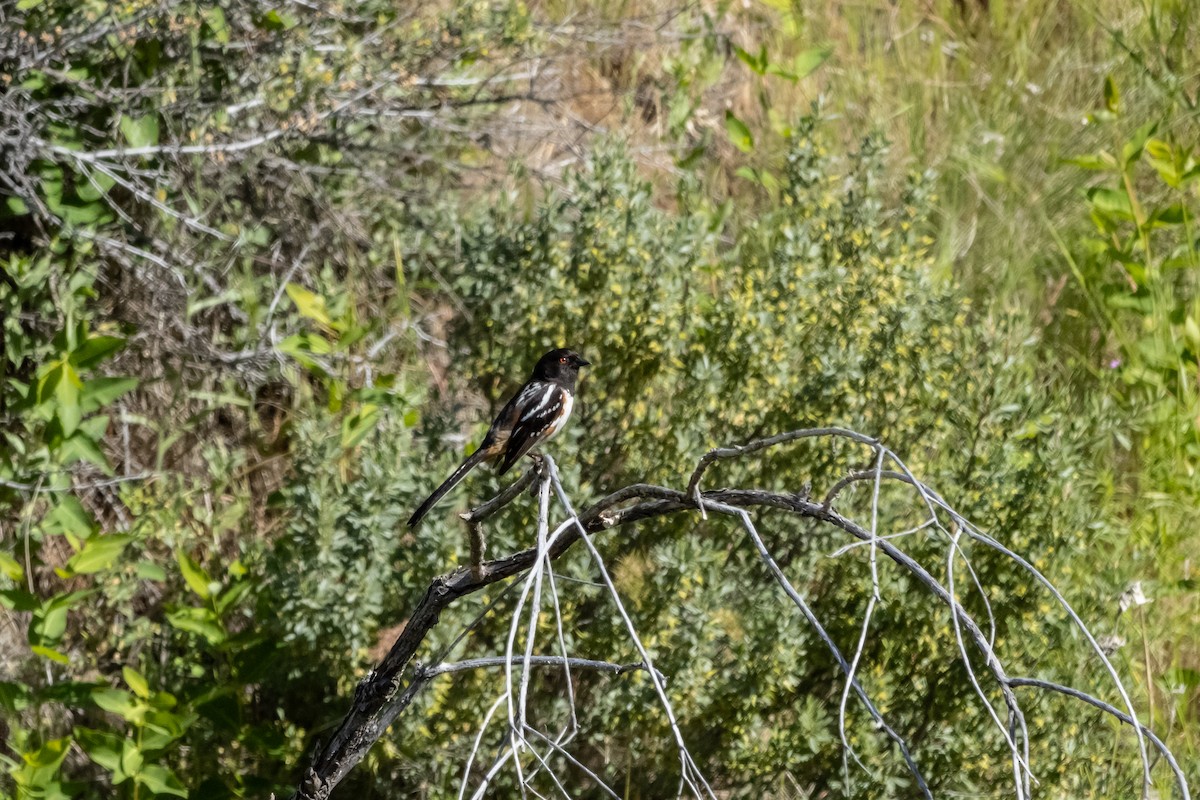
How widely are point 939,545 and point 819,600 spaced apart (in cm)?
52

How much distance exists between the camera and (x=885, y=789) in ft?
12.6

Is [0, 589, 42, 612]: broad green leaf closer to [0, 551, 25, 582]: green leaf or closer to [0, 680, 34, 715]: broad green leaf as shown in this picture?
[0, 551, 25, 582]: green leaf

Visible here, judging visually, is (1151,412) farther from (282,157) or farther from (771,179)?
(282,157)

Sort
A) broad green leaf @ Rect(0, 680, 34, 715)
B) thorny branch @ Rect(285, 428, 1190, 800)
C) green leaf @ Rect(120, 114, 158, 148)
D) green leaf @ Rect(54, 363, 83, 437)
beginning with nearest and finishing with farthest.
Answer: thorny branch @ Rect(285, 428, 1190, 800) < green leaf @ Rect(54, 363, 83, 437) < broad green leaf @ Rect(0, 680, 34, 715) < green leaf @ Rect(120, 114, 158, 148)

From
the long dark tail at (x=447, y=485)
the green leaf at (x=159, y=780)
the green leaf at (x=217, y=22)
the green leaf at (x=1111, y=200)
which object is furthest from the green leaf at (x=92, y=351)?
the green leaf at (x=1111, y=200)

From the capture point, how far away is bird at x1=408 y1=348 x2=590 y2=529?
384cm

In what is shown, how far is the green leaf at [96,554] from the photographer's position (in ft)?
12.8

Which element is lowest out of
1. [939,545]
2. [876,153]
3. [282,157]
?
[939,545]

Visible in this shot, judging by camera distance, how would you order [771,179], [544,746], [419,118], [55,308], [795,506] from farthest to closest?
[419,118] < [771,179] < [55,308] < [544,746] < [795,506]

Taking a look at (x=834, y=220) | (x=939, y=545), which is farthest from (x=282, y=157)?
(x=939, y=545)

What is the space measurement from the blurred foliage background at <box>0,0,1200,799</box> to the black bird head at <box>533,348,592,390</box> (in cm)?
28

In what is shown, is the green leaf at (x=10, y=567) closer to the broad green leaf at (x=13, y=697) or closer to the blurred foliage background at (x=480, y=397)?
the blurred foliage background at (x=480, y=397)

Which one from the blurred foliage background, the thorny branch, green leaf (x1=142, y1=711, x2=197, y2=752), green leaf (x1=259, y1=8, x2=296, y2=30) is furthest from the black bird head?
green leaf (x1=259, y1=8, x2=296, y2=30)

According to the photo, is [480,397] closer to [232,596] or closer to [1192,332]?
[232,596]
